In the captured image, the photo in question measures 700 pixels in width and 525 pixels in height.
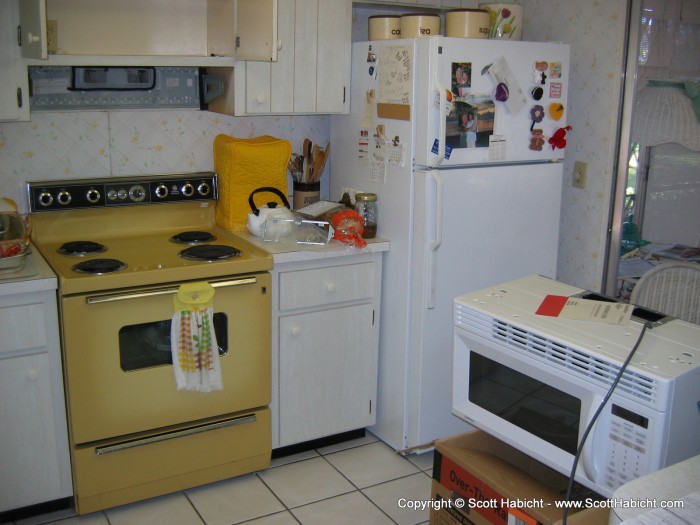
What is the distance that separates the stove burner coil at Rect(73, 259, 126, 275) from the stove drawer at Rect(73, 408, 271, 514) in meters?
0.61

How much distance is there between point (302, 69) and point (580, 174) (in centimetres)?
127

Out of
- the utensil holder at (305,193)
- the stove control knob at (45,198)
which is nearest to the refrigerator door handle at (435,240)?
the utensil holder at (305,193)

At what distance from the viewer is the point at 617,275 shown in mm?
3250

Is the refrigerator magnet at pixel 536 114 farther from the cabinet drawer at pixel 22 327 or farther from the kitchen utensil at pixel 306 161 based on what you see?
the cabinet drawer at pixel 22 327

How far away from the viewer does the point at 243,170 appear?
124 inches

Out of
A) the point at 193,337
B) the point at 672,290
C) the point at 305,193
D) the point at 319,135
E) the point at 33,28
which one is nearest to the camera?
the point at 33,28

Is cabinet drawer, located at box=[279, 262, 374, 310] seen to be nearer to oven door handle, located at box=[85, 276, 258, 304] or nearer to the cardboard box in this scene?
oven door handle, located at box=[85, 276, 258, 304]

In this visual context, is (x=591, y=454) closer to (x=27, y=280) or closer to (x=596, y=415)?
(x=596, y=415)

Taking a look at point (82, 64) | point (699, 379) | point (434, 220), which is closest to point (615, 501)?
point (699, 379)

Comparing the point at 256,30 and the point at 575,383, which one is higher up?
the point at 256,30

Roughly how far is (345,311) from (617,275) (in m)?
1.16

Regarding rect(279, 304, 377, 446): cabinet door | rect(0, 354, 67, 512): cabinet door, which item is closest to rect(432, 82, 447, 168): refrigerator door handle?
rect(279, 304, 377, 446): cabinet door

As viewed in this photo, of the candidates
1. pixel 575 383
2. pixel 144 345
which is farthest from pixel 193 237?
pixel 575 383

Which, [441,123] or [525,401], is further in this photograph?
[441,123]
